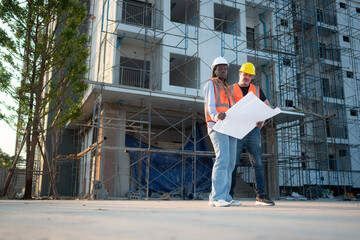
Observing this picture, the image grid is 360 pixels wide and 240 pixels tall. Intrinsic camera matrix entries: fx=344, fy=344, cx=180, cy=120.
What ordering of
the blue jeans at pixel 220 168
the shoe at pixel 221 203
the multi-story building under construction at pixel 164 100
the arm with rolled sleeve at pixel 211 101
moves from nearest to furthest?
1. the shoe at pixel 221 203
2. the blue jeans at pixel 220 168
3. the arm with rolled sleeve at pixel 211 101
4. the multi-story building under construction at pixel 164 100

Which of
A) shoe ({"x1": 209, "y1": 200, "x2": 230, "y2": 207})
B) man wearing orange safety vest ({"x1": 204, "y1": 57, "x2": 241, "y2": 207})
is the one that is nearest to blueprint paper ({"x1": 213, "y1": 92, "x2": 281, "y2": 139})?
man wearing orange safety vest ({"x1": 204, "y1": 57, "x2": 241, "y2": 207})

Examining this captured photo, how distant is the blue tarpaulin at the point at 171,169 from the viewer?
440 inches

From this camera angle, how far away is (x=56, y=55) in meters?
9.16

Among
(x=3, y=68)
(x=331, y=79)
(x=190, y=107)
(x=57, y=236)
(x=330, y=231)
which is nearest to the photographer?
(x=57, y=236)

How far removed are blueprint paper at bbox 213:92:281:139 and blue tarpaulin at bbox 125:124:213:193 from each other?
23.9ft

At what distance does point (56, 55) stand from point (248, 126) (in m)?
6.93

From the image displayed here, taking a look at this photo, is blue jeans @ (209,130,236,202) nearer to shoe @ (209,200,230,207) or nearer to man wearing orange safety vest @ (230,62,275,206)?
shoe @ (209,200,230,207)

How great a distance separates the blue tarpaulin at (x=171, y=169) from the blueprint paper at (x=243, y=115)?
7.29 meters

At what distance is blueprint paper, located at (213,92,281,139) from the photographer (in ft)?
11.7

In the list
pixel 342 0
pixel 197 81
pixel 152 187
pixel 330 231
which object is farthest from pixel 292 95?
pixel 330 231

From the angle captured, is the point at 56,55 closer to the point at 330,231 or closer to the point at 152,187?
the point at 152,187

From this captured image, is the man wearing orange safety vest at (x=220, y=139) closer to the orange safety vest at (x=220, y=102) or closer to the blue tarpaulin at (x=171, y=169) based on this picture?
the orange safety vest at (x=220, y=102)

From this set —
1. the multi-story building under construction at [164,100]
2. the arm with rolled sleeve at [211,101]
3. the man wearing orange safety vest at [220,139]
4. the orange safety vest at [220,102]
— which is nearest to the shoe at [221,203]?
the man wearing orange safety vest at [220,139]

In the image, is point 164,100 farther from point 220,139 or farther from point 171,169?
point 220,139
